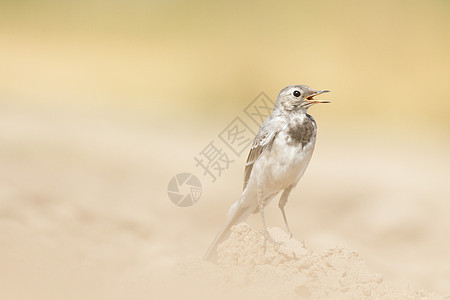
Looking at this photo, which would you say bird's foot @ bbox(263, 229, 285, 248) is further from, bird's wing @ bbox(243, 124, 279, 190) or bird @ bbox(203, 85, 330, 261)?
bird's wing @ bbox(243, 124, 279, 190)

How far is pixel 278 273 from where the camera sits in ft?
17.1

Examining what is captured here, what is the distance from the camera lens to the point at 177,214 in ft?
37.5

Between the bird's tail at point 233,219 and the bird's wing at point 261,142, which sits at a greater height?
the bird's wing at point 261,142

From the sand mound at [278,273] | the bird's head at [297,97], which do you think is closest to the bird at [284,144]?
the bird's head at [297,97]

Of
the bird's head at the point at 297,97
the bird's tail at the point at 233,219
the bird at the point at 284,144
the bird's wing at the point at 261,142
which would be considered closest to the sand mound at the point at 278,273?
the bird at the point at 284,144

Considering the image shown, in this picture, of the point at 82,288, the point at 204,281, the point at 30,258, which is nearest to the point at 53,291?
the point at 82,288

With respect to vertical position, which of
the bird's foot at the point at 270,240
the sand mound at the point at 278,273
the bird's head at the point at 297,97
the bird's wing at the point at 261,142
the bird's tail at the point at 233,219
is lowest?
the sand mound at the point at 278,273

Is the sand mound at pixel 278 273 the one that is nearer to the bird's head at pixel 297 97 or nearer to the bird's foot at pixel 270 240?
the bird's foot at pixel 270 240

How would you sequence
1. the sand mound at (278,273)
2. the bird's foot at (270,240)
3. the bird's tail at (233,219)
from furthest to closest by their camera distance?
the bird's tail at (233,219)
the bird's foot at (270,240)
the sand mound at (278,273)

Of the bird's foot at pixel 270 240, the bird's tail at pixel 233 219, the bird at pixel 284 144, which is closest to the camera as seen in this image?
the bird's foot at pixel 270 240

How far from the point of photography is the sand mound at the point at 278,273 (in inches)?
200

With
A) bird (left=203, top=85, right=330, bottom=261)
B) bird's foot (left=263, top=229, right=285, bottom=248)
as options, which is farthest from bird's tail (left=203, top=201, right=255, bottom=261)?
bird's foot (left=263, top=229, right=285, bottom=248)

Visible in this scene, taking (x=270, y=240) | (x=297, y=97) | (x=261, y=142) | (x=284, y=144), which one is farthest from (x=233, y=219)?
(x=297, y=97)

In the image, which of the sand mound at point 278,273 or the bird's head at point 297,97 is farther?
the bird's head at point 297,97
